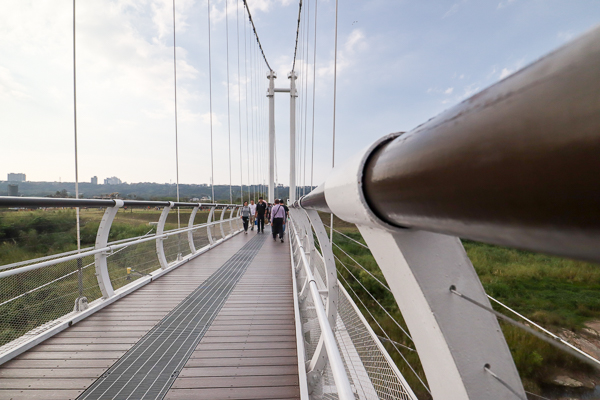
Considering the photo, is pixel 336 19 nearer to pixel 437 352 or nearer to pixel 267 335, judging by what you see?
pixel 267 335

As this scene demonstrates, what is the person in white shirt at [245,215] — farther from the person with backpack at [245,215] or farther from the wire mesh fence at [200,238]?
the wire mesh fence at [200,238]

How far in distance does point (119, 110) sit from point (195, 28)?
31.8ft

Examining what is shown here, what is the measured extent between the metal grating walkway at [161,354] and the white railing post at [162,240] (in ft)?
3.80

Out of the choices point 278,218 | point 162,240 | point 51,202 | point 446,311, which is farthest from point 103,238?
point 278,218

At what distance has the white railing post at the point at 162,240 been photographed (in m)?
4.35

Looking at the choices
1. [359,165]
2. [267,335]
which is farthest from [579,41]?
[267,335]

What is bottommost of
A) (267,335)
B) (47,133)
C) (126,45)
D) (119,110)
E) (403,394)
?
(267,335)

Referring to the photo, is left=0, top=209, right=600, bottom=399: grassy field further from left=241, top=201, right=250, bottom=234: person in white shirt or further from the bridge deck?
left=241, top=201, right=250, bottom=234: person in white shirt

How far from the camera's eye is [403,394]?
1.32 m

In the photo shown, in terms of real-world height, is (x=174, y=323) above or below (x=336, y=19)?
below

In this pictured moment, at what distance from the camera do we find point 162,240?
451 cm

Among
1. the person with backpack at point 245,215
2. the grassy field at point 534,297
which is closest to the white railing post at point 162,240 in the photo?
the grassy field at point 534,297

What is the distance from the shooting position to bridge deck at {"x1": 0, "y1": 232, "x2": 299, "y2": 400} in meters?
1.83

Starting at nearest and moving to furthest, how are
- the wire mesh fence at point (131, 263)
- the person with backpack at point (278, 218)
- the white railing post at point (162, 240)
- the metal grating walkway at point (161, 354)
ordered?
the metal grating walkway at point (161, 354) < the wire mesh fence at point (131, 263) < the white railing post at point (162, 240) < the person with backpack at point (278, 218)
